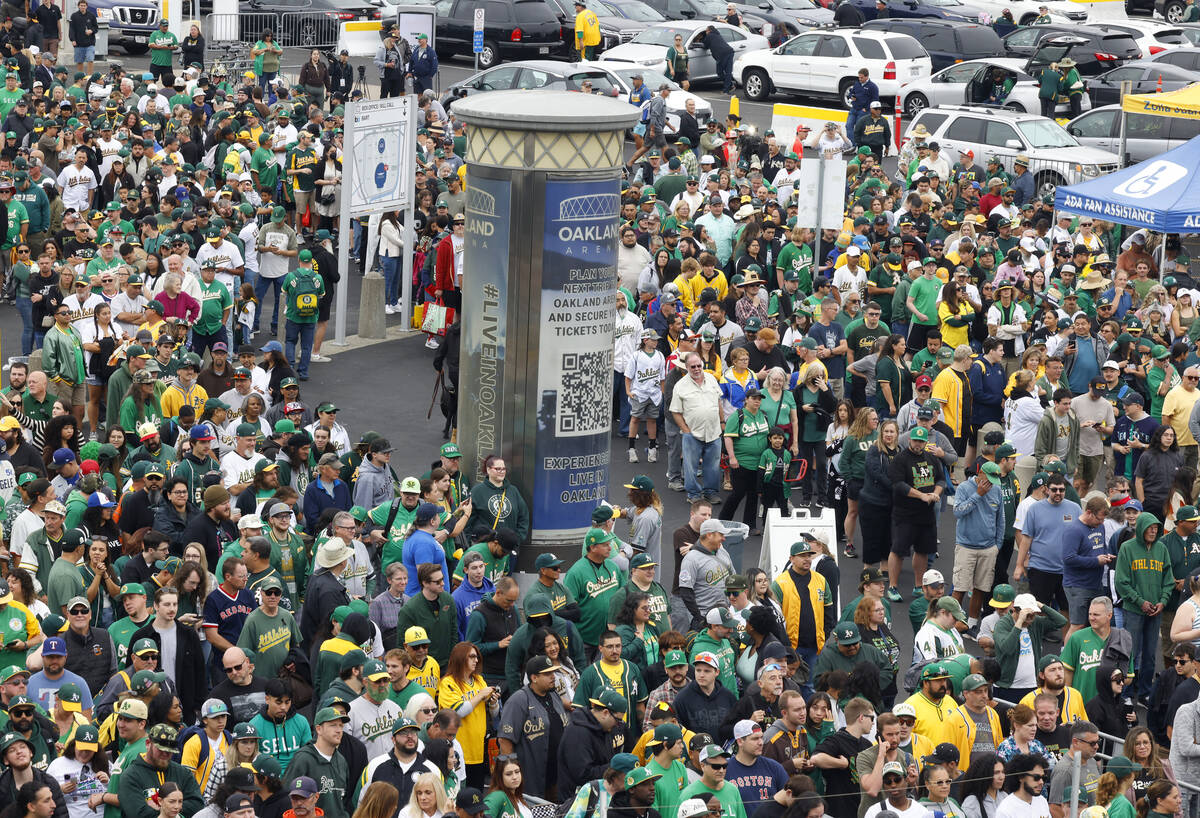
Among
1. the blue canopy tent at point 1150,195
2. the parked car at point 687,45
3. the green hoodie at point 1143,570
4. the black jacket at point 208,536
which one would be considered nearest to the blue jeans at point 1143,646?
the green hoodie at point 1143,570

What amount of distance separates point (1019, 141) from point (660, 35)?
10669mm

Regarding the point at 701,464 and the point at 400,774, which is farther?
the point at 701,464

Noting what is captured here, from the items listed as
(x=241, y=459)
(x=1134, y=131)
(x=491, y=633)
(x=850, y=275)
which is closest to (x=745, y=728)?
(x=491, y=633)

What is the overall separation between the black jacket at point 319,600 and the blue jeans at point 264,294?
9.43 metres

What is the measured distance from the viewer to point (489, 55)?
127ft

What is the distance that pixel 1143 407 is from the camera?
17.6m

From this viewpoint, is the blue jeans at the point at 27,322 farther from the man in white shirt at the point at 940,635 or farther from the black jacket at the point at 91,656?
the man in white shirt at the point at 940,635

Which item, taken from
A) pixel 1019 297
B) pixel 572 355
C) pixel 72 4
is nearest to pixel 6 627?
pixel 572 355

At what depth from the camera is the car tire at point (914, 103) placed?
34.9m

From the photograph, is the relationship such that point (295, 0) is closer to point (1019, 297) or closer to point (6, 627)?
point (1019, 297)

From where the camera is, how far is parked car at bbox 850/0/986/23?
43.0 meters

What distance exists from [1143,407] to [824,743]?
7.99m

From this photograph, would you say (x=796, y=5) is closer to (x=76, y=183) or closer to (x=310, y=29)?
(x=310, y=29)

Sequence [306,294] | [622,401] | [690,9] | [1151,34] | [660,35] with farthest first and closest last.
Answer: [690,9], [1151,34], [660,35], [306,294], [622,401]
